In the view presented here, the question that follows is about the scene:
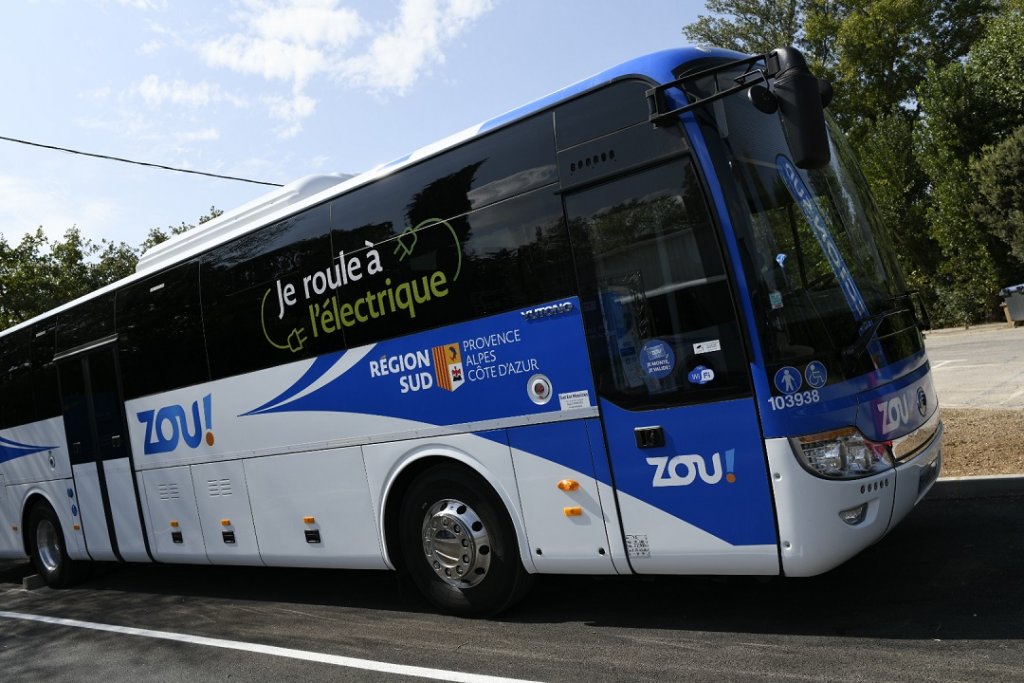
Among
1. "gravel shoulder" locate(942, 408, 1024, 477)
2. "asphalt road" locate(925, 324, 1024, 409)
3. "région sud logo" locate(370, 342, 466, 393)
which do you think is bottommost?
"asphalt road" locate(925, 324, 1024, 409)

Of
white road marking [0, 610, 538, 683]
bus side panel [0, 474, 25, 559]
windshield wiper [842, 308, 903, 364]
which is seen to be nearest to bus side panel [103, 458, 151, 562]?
white road marking [0, 610, 538, 683]

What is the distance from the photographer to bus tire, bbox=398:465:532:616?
6.14 m

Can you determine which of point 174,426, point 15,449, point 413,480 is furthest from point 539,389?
point 15,449

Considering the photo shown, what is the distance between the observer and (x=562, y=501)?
5688mm

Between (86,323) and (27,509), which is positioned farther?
(27,509)

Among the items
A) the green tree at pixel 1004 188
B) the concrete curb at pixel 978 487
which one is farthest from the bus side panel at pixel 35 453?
the green tree at pixel 1004 188

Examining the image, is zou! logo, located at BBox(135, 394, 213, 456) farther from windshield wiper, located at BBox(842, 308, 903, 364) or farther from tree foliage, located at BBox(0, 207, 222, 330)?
tree foliage, located at BBox(0, 207, 222, 330)

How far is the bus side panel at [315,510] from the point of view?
6.99 metres

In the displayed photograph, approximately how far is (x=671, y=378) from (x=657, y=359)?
0.47ft

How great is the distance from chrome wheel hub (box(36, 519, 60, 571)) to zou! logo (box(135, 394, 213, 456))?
3128mm

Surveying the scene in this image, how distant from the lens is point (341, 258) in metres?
7.04

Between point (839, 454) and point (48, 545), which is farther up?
point (839, 454)

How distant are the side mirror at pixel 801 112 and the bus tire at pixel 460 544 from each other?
122 inches

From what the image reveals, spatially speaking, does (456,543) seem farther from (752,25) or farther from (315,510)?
Answer: (752,25)
